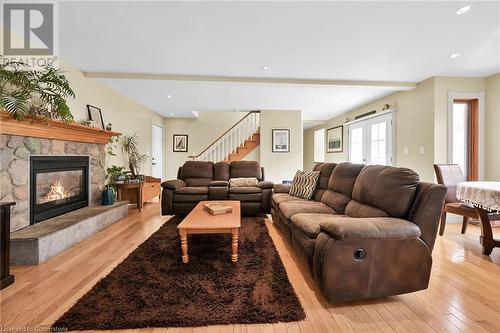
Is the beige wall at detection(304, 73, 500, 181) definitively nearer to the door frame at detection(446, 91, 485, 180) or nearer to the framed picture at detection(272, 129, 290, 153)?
the door frame at detection(446, 91, 485, 180)

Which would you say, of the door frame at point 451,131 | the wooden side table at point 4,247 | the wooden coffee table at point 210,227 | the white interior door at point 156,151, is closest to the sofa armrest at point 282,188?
the wooden coffee table at point 210,227

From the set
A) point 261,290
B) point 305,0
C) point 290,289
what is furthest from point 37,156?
point 305,0

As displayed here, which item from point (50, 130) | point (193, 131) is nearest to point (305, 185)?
point (50, 130)

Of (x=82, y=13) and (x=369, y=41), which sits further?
(x=369, y=41)

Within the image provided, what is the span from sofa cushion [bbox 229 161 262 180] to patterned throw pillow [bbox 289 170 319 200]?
118 cm

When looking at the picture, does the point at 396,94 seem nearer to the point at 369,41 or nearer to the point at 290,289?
the point at 369,41

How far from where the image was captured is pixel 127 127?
203 inches

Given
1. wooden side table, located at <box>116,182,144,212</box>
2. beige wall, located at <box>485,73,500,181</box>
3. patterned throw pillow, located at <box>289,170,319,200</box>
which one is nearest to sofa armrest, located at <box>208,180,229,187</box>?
patterned throw pillow, located at <box>289,170,319,200</box>

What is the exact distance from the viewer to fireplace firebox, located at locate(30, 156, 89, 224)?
277cm

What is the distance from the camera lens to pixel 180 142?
771 cm

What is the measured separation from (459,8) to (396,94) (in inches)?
111

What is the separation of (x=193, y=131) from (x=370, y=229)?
22.6 ft

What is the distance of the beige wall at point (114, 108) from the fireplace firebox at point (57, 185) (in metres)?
0.78

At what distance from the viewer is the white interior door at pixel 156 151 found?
6.61 m
